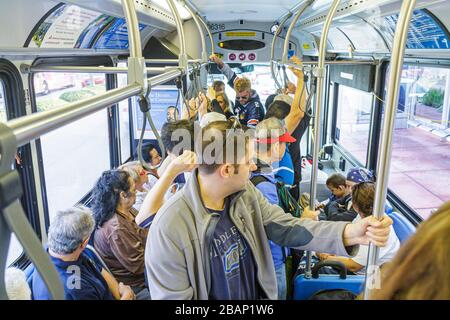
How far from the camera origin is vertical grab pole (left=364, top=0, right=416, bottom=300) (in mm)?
1076

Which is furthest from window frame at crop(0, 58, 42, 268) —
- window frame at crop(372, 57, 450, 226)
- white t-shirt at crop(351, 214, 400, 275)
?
window frame at crop(372, 57, 450, 226)

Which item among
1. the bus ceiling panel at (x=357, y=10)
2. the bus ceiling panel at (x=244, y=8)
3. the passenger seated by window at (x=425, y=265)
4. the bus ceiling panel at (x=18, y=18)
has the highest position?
the bus ceiling panel at (x=244, y=8)

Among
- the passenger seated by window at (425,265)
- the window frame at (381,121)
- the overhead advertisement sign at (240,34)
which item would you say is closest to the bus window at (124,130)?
the overhead advertisement sign at (240,34)

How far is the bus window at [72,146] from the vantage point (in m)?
3.26

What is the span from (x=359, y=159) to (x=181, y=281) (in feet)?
16.6

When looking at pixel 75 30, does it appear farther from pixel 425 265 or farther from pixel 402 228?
pixel 425 265

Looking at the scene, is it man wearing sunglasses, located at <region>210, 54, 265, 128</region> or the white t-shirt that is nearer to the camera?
the white t-shirt

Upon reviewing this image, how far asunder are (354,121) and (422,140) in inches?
61.0

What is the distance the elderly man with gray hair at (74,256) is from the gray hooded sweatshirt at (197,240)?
82 centimetres

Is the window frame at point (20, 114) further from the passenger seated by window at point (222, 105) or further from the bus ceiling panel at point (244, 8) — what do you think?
the passenger seated by window at point (222, 105)

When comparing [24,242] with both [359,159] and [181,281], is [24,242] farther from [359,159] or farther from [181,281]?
[359,159]

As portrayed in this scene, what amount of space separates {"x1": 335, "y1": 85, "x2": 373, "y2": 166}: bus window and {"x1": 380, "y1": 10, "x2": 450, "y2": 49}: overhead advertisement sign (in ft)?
5.58

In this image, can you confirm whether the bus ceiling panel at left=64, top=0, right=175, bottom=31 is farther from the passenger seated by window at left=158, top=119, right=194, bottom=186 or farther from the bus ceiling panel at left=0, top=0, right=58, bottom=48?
the passenger seated by window at left=158, top=119, right=194, bottom=186
